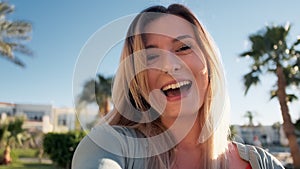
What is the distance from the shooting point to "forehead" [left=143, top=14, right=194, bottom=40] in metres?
0.95

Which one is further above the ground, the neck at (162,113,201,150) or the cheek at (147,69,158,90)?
the cheek at (147,69,158,90)

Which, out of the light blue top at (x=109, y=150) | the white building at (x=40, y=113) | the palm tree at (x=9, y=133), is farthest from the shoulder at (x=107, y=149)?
the white building at (x=40, y=113)

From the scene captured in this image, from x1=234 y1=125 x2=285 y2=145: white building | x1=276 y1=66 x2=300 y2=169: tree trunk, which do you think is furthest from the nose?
x1=234 y1=125 x2=285 y2=145: white building

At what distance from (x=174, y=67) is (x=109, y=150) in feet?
1.03

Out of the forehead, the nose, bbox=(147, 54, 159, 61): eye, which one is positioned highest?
the forehead

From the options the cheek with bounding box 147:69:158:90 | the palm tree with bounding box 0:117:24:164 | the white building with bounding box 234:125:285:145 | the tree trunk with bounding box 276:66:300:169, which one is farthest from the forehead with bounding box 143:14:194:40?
the white building with bounding box 234:125:285:145

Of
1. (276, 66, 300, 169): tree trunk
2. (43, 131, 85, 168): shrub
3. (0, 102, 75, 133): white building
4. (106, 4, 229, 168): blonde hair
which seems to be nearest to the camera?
(106, 4, 229, 168): blonde hair

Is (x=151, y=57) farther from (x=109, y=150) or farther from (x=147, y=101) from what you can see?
(x=109, y=150)

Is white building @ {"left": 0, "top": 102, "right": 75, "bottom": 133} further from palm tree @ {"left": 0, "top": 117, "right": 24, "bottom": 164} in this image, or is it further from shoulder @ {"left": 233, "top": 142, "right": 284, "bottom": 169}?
shoulder @ {"left": 233, "top": 142, "right": 284, "bottom": 169}

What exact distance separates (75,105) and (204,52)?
42 cm

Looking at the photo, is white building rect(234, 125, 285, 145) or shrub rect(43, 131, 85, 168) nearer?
shrub rect(43, 131, 85, 168)

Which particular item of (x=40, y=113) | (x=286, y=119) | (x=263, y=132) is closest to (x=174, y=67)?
(x=286, y=119)

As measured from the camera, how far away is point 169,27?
959 mm

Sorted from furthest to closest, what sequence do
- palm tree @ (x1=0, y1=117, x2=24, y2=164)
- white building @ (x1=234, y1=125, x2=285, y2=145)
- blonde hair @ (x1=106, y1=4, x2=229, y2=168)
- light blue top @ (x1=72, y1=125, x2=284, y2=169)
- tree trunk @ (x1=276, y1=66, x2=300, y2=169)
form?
white building @ (x1=234, y1=125, x2=285, y2=145), palm tree @ (x1=0, y1=117, x2=24, y2=164), tree trunk @ (x1=276, y1=66, x2=300, y2=169), blonde hair @ (x1=106, y1=4, x2=229, y2=168), light blue top @ (x1=72, y1=125, x2=284, y2=169)
